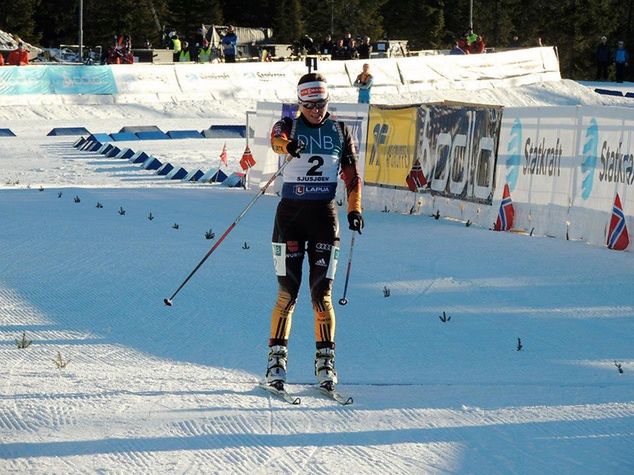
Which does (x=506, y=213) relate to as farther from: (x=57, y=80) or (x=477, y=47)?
(x=477, y=47)

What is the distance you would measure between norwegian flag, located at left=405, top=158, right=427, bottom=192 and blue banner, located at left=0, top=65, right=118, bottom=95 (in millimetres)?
21006

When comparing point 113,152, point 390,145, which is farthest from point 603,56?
point 390,145

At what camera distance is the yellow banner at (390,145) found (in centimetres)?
1916

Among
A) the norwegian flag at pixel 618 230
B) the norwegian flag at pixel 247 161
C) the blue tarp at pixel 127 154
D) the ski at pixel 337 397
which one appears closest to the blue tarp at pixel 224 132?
the blue tarp at pixel 127 154

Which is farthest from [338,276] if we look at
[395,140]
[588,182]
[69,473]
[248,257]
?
[69,473]

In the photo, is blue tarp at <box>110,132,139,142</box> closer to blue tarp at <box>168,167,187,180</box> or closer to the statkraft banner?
blue tarp at <box>168,167,187,180</box>

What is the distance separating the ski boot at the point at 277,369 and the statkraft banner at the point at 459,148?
9246mm

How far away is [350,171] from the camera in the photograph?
29.5ft

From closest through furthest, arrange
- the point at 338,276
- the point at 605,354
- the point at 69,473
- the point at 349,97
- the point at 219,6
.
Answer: the point at 69,473 → the point at 605,354 → the point at 338,276 → the point at 349,97 → the point at 219,6

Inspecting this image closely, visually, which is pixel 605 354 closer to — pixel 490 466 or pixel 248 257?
pixel 490 466

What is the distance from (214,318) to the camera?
11.2 meters

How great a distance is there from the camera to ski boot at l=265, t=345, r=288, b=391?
842 centimetres

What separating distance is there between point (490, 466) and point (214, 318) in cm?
474

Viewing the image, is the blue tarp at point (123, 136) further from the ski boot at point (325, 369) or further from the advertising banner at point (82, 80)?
the ski boot at point (325, 369)
